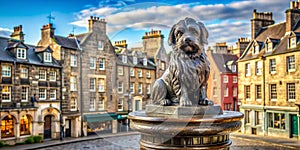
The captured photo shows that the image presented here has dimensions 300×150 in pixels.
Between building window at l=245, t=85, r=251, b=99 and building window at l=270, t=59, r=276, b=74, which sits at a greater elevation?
building window at l=270, t=59, r=276, b=74

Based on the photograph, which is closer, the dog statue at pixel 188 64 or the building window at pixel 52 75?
the dog statue at pixel 188 64

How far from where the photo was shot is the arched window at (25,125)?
24.4m

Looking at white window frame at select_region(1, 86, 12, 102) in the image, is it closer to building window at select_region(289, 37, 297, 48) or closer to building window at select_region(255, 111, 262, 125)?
building window at select_region(255, 111, 262, 125)

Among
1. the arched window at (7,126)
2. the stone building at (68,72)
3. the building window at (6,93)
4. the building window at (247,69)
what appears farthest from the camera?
the building window at (247,69)

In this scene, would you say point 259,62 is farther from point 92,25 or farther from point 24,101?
point 24,101

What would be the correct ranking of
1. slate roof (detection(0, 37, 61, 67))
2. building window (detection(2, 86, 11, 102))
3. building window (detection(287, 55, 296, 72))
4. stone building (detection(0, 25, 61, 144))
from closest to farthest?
1. building window (detection(2, 86, 11, 102))
2. stone building (detection(0, 25, 61, 144))
3. slate roof (detection(0, 37, 61, 67))
4. building window (detection(287, 55, 296, 72))

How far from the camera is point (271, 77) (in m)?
27.2

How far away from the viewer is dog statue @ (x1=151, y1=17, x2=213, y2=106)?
14.9ft

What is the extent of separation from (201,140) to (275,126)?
2541 centimetres

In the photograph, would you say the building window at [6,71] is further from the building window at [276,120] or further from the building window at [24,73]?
the building window at [276,120]

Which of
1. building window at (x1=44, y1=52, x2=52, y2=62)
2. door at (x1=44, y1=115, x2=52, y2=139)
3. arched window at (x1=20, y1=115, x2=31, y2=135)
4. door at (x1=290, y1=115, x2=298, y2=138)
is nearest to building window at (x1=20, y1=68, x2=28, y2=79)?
building window at (x1=44, y1=52, x2=52, y2=62)

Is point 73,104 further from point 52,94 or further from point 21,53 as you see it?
point 21,53

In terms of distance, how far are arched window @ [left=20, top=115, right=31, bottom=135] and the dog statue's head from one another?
74.4ft

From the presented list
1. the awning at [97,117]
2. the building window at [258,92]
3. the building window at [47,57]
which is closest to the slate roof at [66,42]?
the building window at [47,57]
